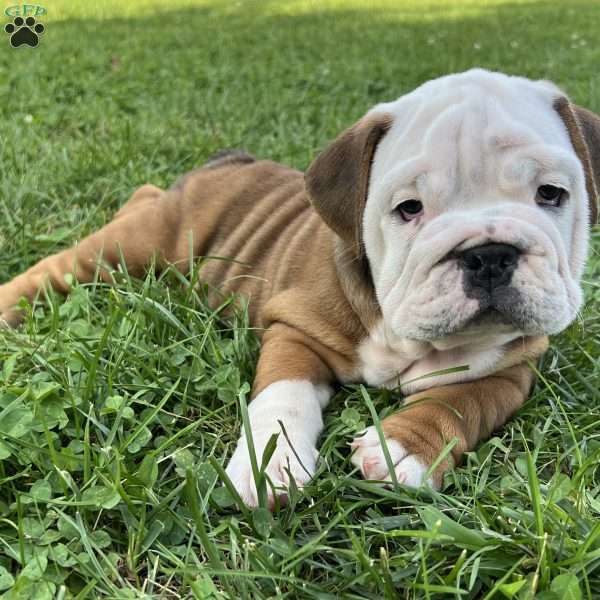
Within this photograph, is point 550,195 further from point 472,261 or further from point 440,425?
point 440,425

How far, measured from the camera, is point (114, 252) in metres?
Result: 4.31

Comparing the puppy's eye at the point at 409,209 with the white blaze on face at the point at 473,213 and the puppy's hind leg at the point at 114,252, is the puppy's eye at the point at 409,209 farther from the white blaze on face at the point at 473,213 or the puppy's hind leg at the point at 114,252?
the puppy's hind leg at the point at 114,252

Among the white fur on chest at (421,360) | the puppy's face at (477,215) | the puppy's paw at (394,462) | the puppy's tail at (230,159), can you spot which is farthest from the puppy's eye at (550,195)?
the puppy's tail at (230,159)

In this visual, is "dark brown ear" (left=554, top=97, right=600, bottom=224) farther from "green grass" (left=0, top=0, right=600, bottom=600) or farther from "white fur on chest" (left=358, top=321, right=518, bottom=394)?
"green grass" (left=0, top=0, right=600, bottom=600)

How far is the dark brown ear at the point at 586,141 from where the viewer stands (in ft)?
10.4

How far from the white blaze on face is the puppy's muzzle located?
0.02m

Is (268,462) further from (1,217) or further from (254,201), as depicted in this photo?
(1,217)

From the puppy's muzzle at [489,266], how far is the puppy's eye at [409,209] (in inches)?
13.0

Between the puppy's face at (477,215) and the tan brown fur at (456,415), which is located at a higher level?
the puppy's face at (477,215)

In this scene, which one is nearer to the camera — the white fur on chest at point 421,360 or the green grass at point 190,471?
the green grass at point 190,471

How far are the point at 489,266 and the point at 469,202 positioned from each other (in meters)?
0.31

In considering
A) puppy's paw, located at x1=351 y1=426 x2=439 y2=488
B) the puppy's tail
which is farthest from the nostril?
the puppy's tail

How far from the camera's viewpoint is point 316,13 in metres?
14.0

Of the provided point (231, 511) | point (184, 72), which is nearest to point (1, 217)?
point (231, 511)
